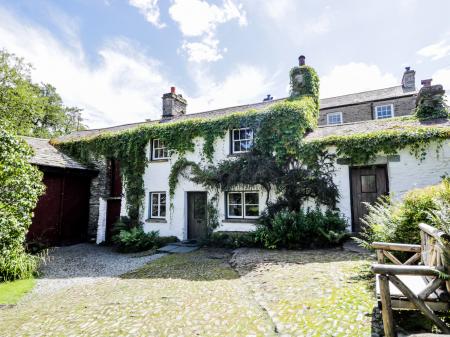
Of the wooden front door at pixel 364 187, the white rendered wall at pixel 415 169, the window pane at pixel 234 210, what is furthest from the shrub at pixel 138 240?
the white rendered wall at pixel 415 169

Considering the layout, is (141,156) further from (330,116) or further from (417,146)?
(330,116)

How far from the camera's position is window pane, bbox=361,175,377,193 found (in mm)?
9852

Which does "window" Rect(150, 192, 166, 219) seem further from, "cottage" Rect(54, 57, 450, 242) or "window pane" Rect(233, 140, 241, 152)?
"window pane" Rect(233, 140, 241, 152)

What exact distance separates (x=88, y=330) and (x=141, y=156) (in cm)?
1058

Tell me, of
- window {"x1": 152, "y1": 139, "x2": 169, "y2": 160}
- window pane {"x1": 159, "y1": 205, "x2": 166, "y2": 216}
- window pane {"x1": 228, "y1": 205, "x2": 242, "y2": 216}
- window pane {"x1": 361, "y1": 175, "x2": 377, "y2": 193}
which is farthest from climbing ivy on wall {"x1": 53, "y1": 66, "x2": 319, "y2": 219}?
window pane {"x1": 361, "y1": 175, "x2": 377, "y2": 193}

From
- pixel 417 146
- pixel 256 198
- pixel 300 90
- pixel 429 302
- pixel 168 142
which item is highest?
pixel 300 90

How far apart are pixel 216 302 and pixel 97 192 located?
12593 mm

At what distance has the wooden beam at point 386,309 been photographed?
3.00 m

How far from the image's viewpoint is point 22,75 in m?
25.8

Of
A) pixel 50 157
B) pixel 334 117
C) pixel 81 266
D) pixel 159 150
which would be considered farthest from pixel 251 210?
pixel 334 117

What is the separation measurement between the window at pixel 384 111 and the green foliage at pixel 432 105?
9.77 meters

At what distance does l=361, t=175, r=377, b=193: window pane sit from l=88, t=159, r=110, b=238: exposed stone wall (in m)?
13.4

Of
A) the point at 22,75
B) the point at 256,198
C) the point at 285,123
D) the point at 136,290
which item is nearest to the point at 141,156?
the point at 256,198

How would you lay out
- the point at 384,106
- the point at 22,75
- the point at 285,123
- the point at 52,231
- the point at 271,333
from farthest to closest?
the point at 22,75 < the point at 384,106 < the point at 52,231 < the point at 285,123 < the point at 271,333
